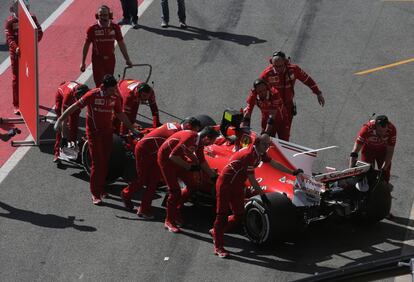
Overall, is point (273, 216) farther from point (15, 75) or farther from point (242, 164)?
point (15, 75)

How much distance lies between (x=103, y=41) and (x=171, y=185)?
4211 millimetres

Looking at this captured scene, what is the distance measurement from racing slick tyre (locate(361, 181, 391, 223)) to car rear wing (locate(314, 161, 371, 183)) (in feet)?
0.94

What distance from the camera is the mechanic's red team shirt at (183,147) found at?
11305 millimetres

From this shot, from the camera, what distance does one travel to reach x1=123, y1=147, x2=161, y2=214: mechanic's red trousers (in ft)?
39.5

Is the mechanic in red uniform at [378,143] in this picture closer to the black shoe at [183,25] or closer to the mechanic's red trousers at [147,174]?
the mechanic's red trousers at [147,174]

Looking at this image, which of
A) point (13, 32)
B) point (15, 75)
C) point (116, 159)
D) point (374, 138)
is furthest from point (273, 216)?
point (13, 32)

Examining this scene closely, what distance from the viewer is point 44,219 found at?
12.2m

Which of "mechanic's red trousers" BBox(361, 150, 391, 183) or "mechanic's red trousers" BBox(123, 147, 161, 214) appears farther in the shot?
"mechanic's red trousers" BBox(361, 150, 391, 183)

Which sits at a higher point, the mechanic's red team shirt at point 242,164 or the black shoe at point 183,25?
the black shoe at point 183,25

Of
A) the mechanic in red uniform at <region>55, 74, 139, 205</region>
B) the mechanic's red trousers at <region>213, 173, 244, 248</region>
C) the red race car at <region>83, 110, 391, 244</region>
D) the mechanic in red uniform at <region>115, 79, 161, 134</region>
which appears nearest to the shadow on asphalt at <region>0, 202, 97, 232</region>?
the mechanic in red uniform at <region>55, 74, 139, 205</region>

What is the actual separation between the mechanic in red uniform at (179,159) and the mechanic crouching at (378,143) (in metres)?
2.12


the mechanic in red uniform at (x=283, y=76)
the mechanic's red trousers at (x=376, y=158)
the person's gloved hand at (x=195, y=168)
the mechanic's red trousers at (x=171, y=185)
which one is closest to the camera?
the person's gloved hand at (x=195, y=168)

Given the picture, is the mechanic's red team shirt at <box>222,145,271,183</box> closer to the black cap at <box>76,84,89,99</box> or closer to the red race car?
the red race car

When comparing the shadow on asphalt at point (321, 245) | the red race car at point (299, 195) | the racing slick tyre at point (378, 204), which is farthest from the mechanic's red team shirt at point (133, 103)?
the racing slick tyre at point (378, 204)
